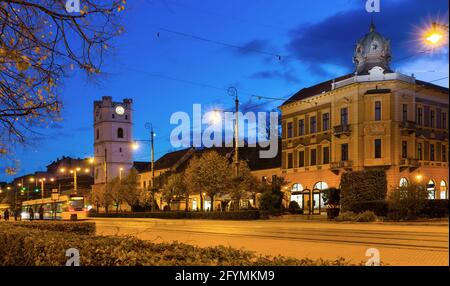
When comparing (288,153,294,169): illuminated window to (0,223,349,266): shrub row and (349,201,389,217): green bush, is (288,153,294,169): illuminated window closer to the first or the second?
(349,201,389,217): green bush

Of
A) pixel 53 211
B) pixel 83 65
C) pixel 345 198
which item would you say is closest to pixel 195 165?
pixel 53 211

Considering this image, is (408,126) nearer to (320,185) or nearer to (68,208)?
(320,185)

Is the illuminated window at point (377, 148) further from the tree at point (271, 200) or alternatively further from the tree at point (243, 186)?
the tree at point (243, 186)

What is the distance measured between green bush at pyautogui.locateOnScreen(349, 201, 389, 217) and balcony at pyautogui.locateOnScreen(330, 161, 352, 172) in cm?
1142

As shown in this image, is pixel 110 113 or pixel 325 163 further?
pixel 110 113

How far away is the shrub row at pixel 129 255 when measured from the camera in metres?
6.35

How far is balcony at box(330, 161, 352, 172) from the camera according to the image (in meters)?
49.6

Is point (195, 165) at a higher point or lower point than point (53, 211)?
higher

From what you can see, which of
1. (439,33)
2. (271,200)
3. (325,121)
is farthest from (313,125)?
(439,33)
